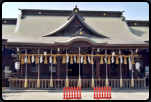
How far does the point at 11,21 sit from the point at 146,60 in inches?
718

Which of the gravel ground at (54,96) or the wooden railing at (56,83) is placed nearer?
the gravel ground at (54,96)

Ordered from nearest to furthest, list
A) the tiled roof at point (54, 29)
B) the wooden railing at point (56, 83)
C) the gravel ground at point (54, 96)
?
the gravel ground at point (54, 96) → the wooden railing at point (56, 83) → the tiled roof at point (54, 29)

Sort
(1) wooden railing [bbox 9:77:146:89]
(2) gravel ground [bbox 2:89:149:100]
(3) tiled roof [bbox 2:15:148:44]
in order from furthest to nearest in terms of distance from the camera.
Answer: (3) tiled roof [bbox 2:15:148:44] < (1) wooden railing [bbox 9:77:146:89] < (2) gravel ground [bbox 2:89:149:100]

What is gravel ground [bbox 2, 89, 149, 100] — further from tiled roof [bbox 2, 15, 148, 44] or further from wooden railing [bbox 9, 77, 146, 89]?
tiled roof [bbox 2, 15, 148, 44]

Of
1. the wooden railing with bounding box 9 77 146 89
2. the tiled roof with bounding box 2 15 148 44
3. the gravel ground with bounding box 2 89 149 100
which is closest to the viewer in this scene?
the gravel ground with bounding box 2 89 149 100

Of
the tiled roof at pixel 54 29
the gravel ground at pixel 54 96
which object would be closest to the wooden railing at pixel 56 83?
the gravel ground at pixel 54 96

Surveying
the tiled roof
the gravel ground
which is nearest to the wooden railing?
the gravel ground

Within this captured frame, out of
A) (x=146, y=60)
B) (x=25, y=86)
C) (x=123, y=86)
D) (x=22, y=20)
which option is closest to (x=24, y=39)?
(x=25, y=86)

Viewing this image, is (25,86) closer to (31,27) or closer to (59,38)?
(59,38)

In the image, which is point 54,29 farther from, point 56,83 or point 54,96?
point 54,96

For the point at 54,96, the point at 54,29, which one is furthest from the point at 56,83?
the point at 54,29

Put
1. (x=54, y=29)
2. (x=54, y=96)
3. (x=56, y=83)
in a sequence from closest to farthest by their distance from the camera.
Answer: (x=54, y=96) < (x=56, y=83) < (x=54, y=29)

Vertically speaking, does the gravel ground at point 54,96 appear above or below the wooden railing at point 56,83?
below

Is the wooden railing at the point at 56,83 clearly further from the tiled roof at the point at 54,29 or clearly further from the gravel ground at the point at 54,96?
the tiled roof at the point at 54,29
